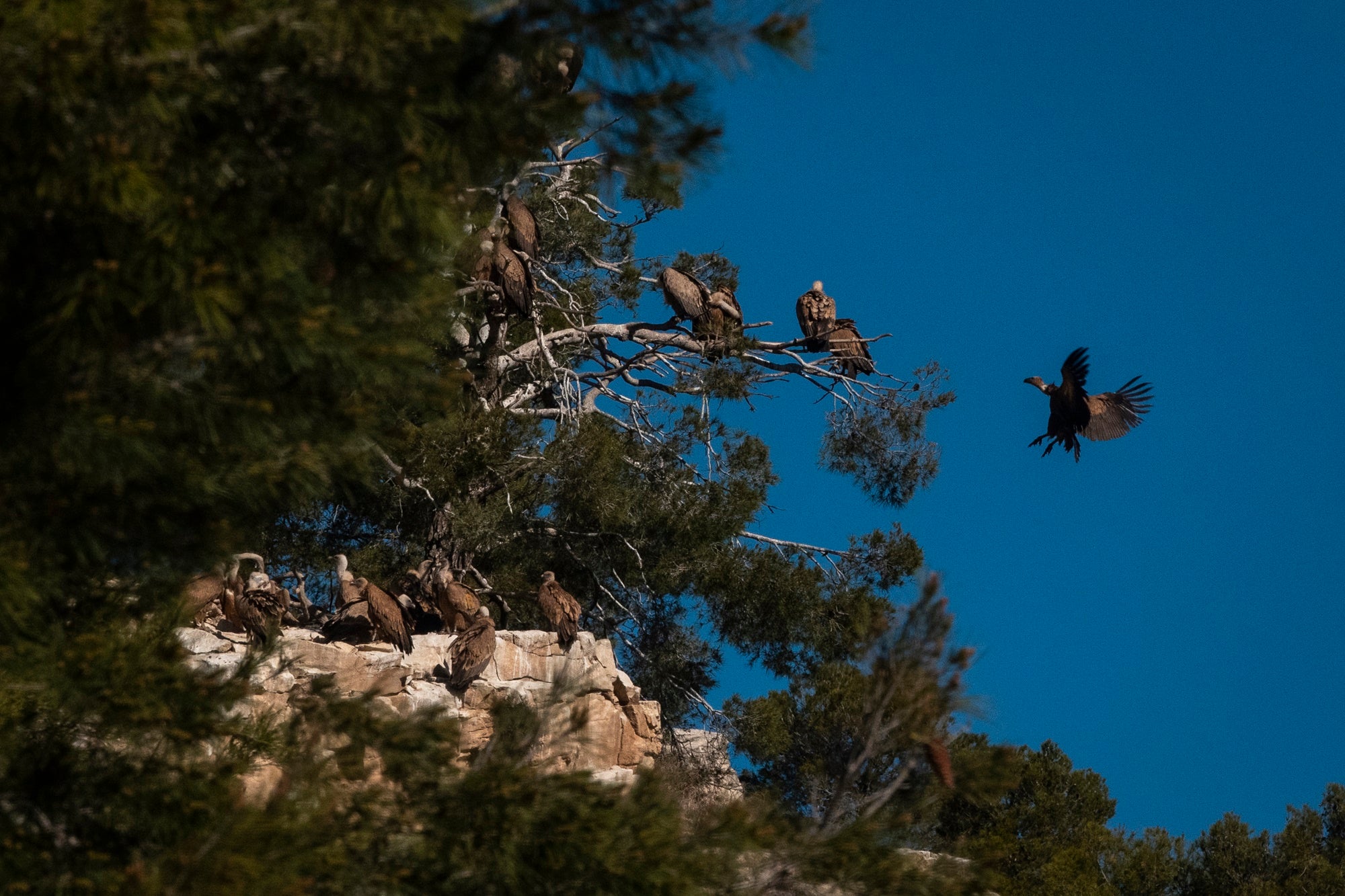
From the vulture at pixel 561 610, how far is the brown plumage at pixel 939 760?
25.2 ft

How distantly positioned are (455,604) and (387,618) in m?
1.26

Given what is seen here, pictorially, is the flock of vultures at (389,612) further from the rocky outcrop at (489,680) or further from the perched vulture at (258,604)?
the rocky outcrop at (489,680)

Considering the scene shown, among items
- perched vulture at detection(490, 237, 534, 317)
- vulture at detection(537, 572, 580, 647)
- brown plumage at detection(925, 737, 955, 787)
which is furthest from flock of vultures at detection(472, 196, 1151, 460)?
brown plumage at detection(925, 737, 955, 787)

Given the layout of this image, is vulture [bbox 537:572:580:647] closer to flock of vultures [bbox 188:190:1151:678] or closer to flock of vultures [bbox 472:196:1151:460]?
flock of vultures [bbox 188:190:1151:678]

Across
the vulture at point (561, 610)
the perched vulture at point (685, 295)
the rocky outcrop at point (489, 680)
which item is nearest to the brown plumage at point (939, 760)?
the rocky outcrop at point (489, 680)

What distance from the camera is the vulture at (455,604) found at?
14.3 metres

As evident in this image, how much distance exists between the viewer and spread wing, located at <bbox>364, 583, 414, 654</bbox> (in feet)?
43.4

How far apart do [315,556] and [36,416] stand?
1328 centimetres

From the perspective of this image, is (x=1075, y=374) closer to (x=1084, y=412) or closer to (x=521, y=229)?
(x=1084, y=412)

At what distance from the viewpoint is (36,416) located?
5.67 metres

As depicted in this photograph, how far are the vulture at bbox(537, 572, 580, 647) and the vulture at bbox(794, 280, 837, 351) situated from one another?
4198mm

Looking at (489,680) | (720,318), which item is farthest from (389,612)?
(720,318)

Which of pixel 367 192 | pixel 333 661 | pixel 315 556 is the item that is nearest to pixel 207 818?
pixel 367 192

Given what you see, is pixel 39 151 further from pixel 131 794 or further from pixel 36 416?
pixel 131 794
